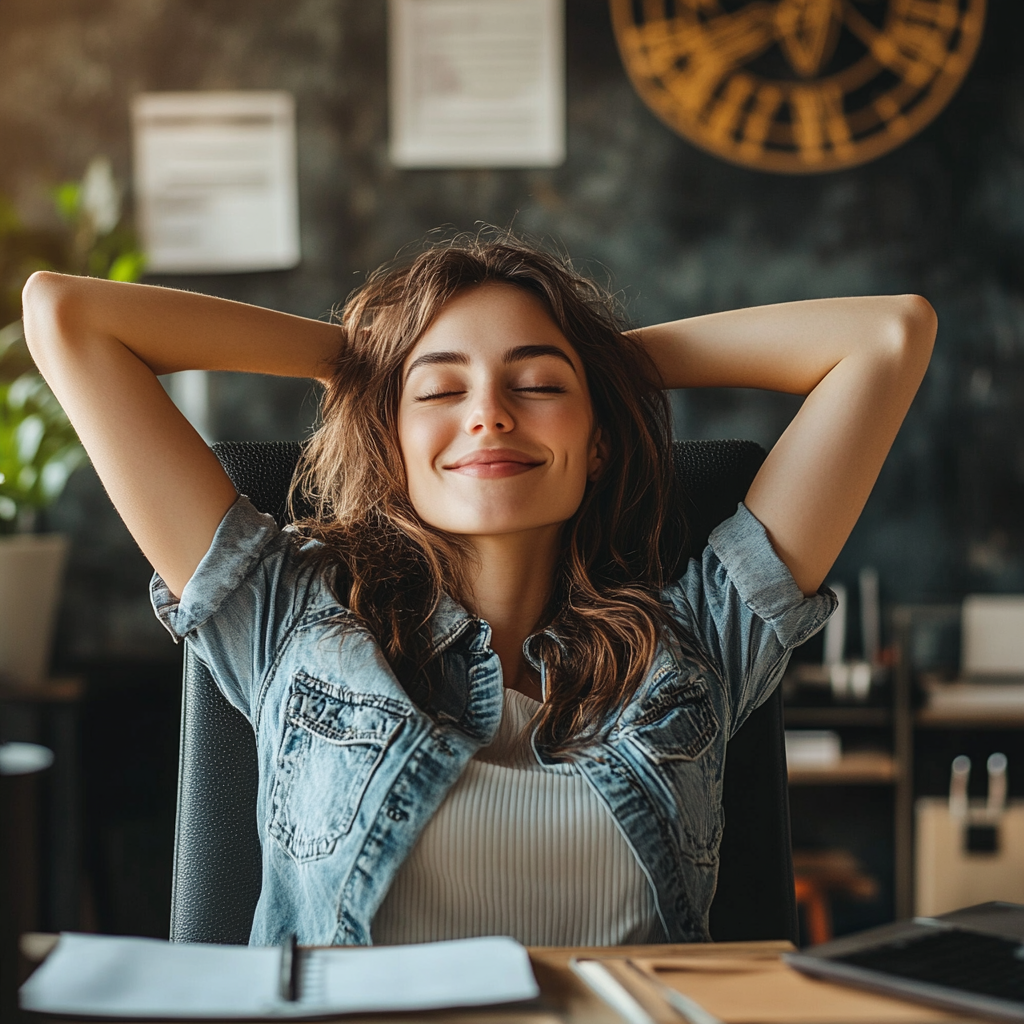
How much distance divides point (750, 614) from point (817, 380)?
0.34 metres

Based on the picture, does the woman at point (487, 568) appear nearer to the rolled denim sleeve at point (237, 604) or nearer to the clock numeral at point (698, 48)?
the rolled denim sleeve at point (237, 604)

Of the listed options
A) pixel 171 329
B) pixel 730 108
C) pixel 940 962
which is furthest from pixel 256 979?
pixel 730 108

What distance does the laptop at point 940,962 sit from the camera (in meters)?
0.63

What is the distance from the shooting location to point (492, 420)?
1.10 metres

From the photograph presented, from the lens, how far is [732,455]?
1.26 meters

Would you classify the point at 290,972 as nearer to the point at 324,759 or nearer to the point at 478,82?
the point at 324,759

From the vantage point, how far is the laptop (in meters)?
0.63

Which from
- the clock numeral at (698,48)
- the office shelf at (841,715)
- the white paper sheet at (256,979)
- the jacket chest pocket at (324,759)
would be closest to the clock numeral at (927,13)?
the clock numeral at (698,48)

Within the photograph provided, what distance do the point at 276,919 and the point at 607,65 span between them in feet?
7.72

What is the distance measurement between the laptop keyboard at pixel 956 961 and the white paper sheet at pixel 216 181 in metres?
2.46

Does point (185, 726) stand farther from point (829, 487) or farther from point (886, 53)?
point (886, 53)

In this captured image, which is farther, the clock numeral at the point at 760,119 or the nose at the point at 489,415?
the clock numeral at the point at 760,119

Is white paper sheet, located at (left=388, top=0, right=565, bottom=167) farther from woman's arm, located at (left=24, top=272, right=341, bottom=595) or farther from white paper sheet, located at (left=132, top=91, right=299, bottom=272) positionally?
woman's arm, located at (left=24, top=272, right=341, bottom=595)

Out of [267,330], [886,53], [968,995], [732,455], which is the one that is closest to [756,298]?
[886,53]
